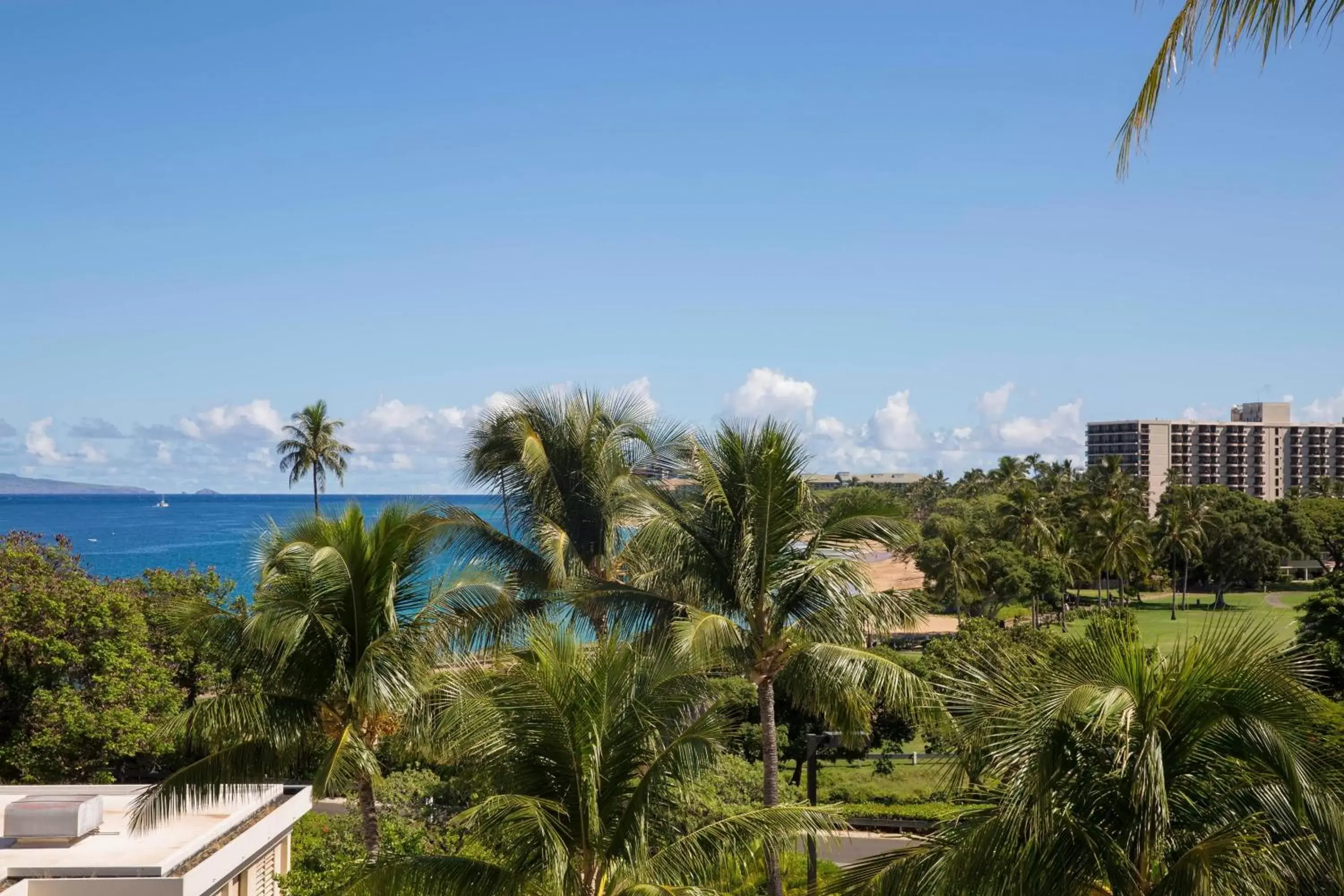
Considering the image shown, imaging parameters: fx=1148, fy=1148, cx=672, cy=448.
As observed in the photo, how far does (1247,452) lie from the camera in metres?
164

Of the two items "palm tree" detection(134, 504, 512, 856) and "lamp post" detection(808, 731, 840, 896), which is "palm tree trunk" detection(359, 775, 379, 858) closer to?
"palm tree" detection(134, 504, 512, 856)

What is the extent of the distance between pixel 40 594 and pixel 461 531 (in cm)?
1146

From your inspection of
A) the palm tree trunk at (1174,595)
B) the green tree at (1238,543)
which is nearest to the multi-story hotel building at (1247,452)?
the green tree at (1238,543)

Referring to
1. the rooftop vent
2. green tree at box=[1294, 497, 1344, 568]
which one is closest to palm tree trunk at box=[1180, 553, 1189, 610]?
green tree at box=[1294, 497, 1344, 568]

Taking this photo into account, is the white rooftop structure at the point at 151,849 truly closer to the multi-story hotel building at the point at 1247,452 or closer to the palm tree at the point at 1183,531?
the palm tree at the point at 1183,531

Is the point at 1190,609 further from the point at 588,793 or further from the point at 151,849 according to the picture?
the point at 588,793

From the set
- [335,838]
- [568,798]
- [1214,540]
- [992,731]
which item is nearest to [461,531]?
[335,838]

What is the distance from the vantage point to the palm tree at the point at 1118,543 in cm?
7375

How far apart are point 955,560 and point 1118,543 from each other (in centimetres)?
1199

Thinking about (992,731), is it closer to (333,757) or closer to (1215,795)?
(1215,795)

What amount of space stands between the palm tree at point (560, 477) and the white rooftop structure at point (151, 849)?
558 cm

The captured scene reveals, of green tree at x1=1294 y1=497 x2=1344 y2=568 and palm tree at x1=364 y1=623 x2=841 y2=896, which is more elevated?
palm tree at x1=364 y1=623 x2=841 y2=896

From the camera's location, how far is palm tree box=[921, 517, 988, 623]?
229ft

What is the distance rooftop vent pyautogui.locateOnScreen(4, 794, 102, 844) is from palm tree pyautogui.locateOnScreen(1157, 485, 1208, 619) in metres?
78.8
